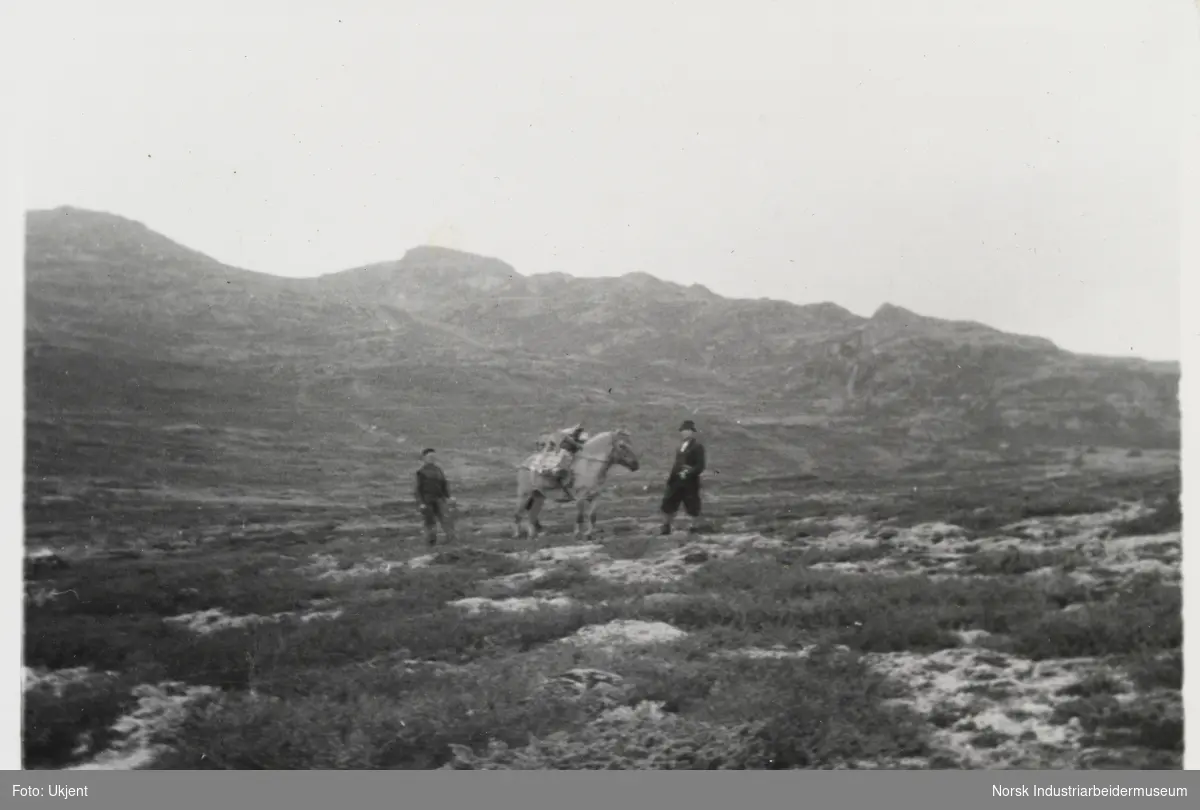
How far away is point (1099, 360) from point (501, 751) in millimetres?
11410

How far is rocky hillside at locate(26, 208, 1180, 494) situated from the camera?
15.7 m

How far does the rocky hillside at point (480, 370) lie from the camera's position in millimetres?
15688

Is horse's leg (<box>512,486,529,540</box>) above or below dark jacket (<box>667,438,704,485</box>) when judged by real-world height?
below

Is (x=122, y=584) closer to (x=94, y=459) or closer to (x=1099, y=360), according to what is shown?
(x=94, y=459)

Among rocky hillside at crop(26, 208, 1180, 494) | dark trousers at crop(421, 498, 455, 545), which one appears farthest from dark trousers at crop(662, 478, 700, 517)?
dark trousers at crop(421, 498, 455, 545)

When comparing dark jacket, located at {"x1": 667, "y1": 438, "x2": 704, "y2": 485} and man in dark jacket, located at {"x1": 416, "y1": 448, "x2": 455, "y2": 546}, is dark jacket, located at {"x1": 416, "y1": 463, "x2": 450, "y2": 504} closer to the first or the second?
man in dark jacket, located at {"x1": 416, "y1": 448, "x2": 455, "y2": 546}

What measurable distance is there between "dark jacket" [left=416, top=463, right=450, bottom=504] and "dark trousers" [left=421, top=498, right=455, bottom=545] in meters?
0.07

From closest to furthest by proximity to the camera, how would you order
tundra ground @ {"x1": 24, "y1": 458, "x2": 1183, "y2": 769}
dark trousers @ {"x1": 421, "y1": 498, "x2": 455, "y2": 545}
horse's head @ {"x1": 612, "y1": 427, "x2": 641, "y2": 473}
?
tundra ground @ {"x1": 24, "y1": 458, "x2": 1183, "y2": 769}
dark trousers @ {"x1": 421, "y1": 498, "x2": 455, "y2": 545}
horse's head @ {"x1": 612, "y1": 427, "x2": 641, "y2": 473}

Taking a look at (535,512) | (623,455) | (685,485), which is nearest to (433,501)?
(535,512)

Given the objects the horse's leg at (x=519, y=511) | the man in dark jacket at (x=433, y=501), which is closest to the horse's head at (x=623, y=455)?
the horse's leg at (x=519, y=511)

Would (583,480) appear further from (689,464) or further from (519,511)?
(689,464)

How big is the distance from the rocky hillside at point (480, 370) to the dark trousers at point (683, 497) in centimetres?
87

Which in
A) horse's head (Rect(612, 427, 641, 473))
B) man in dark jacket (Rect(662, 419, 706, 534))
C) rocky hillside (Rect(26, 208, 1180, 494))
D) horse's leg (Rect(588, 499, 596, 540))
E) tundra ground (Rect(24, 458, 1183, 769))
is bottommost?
tundra ground (Rect(24, 458, 1183, 769))

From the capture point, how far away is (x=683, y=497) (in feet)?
50.8
